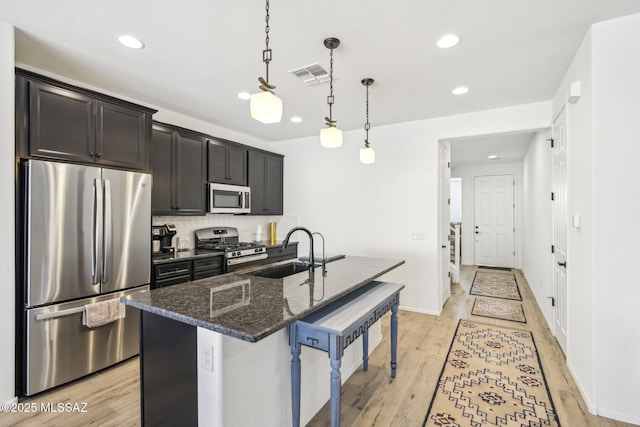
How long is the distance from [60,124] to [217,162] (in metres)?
1.89

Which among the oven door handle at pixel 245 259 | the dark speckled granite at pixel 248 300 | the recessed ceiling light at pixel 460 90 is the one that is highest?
the recessed ceiling light at pixel 460 90

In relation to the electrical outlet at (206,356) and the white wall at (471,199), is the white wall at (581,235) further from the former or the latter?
the white wall at (471,199)

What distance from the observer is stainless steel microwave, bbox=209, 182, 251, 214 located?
4175mm

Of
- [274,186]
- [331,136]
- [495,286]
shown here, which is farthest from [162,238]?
[495,286]

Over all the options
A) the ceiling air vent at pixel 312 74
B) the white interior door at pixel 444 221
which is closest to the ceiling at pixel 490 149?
the white interior door at pixel 444 221

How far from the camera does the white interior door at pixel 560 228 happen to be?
294 centimetres

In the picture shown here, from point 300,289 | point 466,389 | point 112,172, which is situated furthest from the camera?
point 112,172

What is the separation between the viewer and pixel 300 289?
1920 mm

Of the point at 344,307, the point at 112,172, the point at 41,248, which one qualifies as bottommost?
the point at 344,307

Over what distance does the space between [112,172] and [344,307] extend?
229 cm

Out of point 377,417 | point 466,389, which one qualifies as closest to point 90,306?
point 377,417

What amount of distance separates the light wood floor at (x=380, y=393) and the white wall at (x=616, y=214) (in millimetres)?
304

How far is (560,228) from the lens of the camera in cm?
312

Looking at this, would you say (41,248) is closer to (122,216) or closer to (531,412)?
(122,216)
